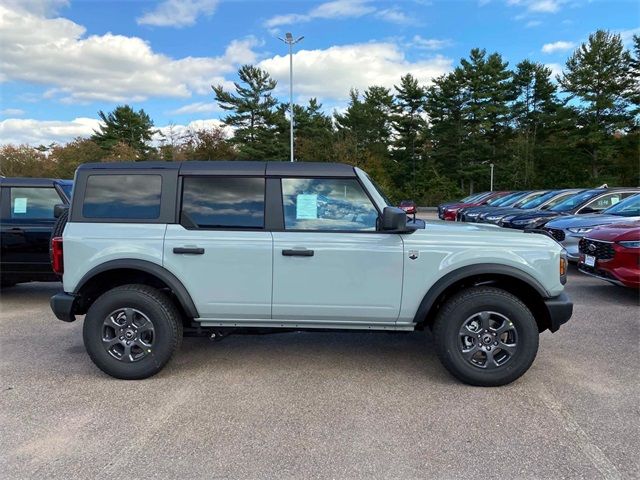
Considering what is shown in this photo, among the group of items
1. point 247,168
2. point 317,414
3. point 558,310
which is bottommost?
point 317,414

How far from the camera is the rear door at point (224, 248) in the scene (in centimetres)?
386

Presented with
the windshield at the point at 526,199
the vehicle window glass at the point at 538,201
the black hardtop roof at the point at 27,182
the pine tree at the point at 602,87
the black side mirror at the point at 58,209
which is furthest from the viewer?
the pine tree at the point at 602,87

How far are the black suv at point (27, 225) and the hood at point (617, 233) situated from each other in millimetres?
7601

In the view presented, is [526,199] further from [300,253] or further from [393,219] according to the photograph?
[300,253]

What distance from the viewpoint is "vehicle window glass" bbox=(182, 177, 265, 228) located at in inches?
155

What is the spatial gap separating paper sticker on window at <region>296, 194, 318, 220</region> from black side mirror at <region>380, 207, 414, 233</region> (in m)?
0.59

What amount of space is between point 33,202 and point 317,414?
222 inches

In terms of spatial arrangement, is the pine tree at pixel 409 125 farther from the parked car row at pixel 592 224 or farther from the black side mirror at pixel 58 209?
the black side mirror at pixel 58 209

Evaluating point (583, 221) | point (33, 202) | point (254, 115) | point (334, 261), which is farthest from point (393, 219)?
point (254, 115)

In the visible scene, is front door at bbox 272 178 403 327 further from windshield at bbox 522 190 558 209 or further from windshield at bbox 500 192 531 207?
windshield at bbox 500 192 531 207

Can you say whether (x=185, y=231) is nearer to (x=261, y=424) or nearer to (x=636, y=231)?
(x=261, y=424)

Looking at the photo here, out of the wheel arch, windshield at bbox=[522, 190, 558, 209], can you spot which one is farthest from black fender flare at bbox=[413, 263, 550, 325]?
windshield at bbox=[522, 190, 558, 209]

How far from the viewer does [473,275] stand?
12.4ft

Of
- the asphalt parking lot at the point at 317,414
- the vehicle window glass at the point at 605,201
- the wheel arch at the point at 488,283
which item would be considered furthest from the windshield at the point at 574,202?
the wheel arch at the point at 488,283
